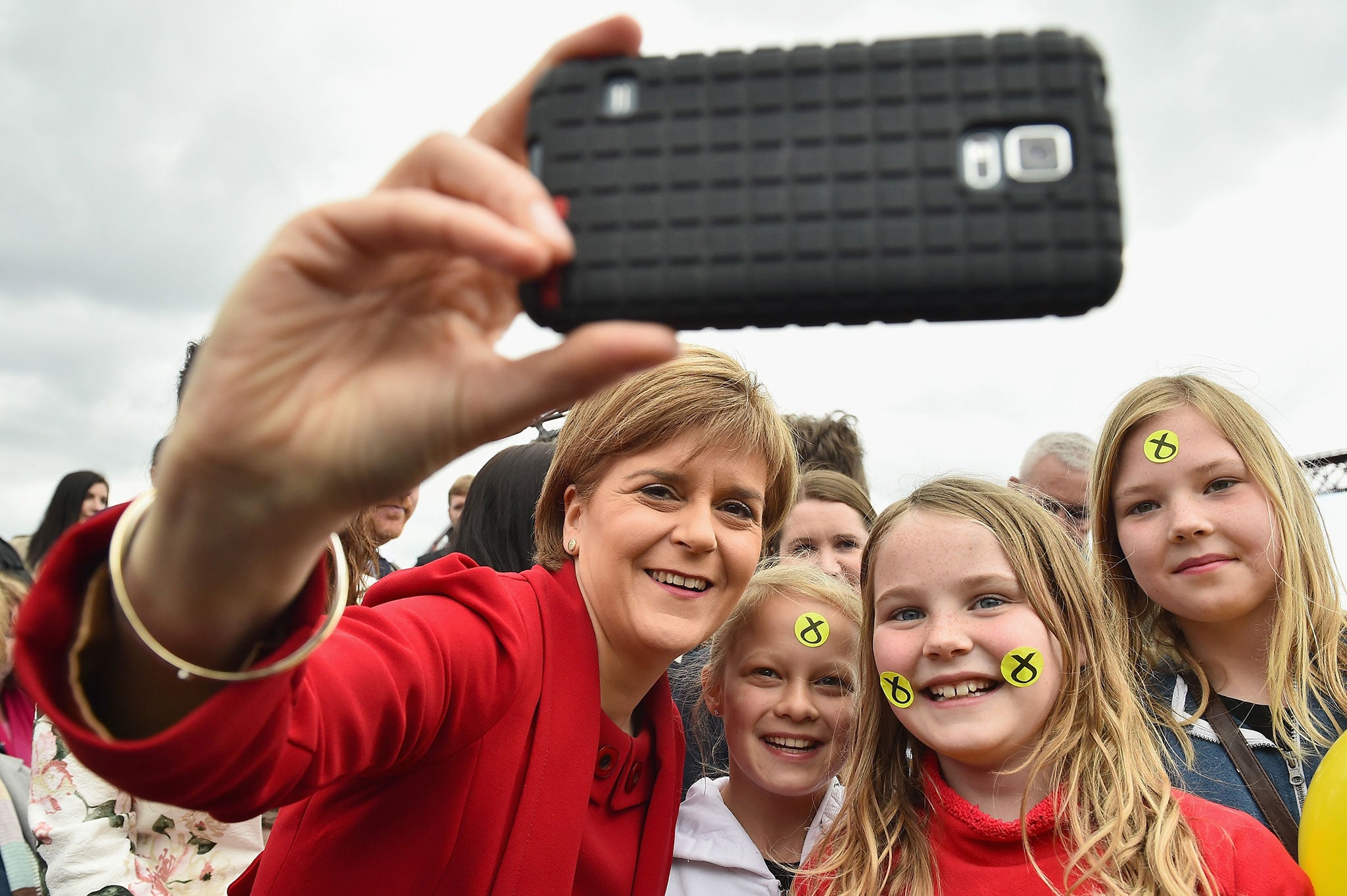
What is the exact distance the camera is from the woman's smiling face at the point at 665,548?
2119 mm

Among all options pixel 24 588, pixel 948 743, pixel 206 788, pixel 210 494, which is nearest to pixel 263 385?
pixel 210 494

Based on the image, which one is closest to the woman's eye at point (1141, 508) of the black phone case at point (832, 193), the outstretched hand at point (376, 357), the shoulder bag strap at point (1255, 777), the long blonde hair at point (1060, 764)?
the long blonde hair at point (1060, 764)

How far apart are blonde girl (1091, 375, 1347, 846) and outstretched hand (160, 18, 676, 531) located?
2139mm

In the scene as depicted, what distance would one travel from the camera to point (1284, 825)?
2.26 m

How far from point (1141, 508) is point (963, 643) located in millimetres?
838

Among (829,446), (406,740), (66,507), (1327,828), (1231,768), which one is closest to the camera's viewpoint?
(406,740)

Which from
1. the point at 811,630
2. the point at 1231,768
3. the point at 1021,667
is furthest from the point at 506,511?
the point at 1231,768

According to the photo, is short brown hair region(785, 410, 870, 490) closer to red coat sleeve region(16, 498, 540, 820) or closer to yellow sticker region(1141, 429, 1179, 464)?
yellow sticker region(1141, 429, 1179, 464)

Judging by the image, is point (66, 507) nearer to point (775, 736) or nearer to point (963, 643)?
point (775, 736)

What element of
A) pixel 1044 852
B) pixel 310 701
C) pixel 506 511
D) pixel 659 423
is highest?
pixel 659 423

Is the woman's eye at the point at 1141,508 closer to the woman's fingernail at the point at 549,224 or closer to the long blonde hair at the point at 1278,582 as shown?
the long blonde hair at the point at 1278,582

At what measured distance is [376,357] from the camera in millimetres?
1038

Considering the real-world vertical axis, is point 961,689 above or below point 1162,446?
below

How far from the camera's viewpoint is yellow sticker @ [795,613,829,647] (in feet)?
9.46
